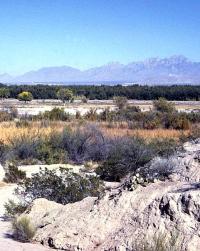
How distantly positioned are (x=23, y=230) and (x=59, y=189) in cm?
318

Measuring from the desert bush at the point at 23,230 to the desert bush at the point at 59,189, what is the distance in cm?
255

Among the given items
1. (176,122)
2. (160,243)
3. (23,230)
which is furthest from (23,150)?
(176,122)

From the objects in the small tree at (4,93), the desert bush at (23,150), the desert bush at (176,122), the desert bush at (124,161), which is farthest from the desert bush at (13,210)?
the small tree at (4,93)

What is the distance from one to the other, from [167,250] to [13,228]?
419 cm

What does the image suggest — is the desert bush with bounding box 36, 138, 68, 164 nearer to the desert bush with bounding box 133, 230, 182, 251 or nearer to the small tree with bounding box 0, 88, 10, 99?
the desert bush with bounding box 133, 230, 182, 251

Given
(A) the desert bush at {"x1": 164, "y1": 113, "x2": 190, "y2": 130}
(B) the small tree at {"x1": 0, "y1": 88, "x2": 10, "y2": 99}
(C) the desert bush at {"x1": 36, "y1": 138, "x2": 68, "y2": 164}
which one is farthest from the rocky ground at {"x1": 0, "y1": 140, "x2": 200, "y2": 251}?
(B) the small tree at {"x1": 0, "y1": 88, "x2": 10, "y2": 99}

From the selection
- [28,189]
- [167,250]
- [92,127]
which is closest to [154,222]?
[167,250]

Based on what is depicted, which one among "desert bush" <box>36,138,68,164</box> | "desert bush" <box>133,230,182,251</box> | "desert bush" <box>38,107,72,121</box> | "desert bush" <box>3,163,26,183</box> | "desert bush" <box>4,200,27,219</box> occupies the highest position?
"desert bush" <box>133,230,182,251</box>

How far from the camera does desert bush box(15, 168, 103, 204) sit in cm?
1461

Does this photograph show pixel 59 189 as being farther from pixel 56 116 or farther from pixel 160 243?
pixel 56 116

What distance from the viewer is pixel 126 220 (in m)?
11.3

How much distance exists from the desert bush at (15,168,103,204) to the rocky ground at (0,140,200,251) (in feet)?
5.20

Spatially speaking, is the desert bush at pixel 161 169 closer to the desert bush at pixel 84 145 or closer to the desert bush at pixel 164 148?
the desert bush at pixel 164 148

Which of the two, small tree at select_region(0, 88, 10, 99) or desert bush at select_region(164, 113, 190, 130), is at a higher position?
desert bush at select_region(164, 113, 190, 130)
